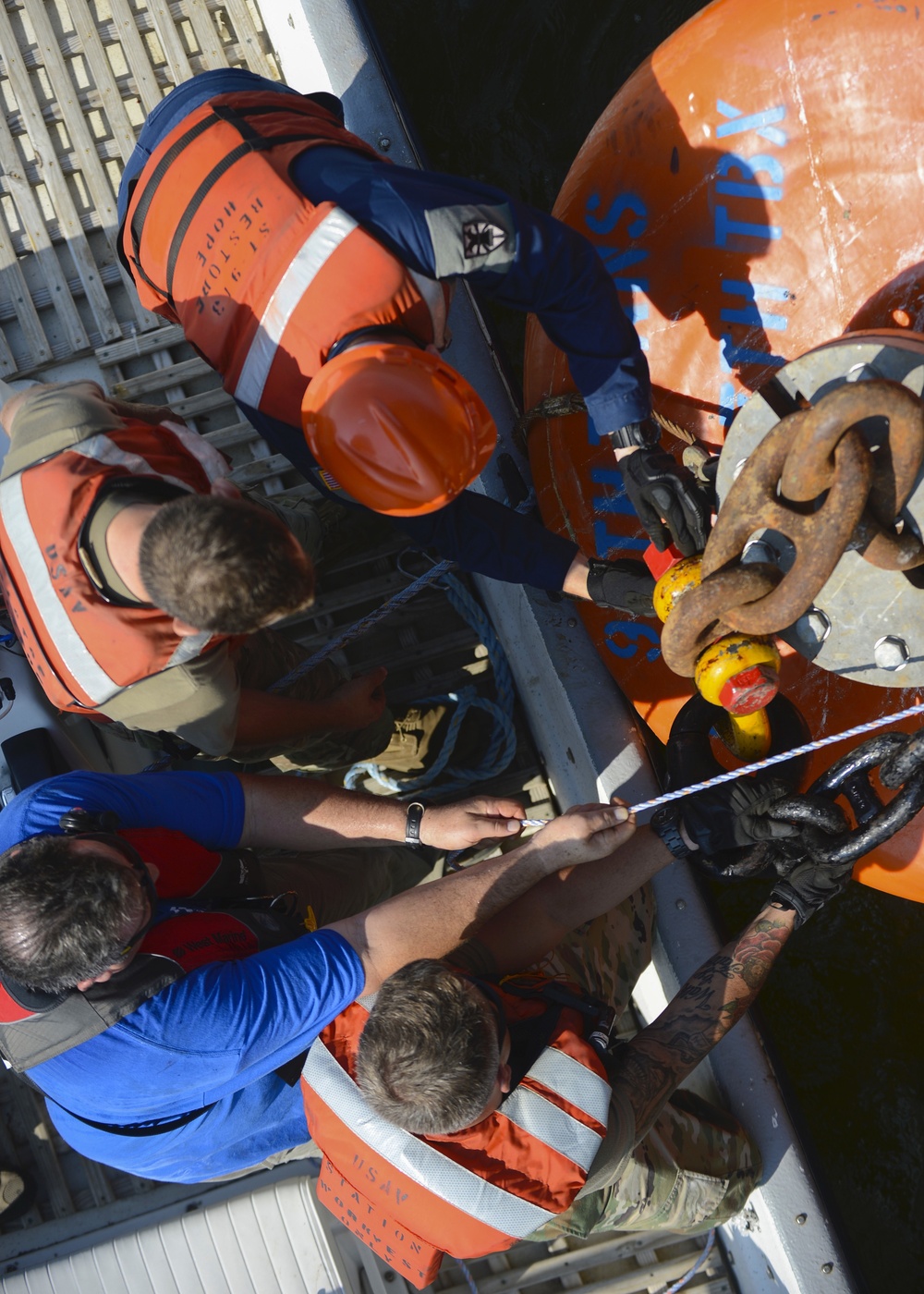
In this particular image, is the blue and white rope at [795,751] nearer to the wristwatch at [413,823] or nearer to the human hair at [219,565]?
the wristwatch at [413,823]

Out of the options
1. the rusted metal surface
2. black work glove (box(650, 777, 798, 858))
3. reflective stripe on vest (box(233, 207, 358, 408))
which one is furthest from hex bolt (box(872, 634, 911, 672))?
reflective stripe on vest (box(233, 207, 358, 408))

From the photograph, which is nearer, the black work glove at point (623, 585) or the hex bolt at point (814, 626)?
the hex bolt at point (814, 626)

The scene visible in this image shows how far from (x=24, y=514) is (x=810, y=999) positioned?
2.69 meters

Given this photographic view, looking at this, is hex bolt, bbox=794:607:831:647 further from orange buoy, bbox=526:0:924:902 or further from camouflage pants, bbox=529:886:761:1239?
camouflage pants, bbox=529:886:761:1239

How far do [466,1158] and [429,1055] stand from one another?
24cm

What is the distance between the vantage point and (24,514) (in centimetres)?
180

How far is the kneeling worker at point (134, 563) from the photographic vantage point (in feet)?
5.30

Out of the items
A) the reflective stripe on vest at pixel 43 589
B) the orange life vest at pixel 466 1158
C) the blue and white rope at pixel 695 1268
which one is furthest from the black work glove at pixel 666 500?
the blue and white rope at pixel 695 1268

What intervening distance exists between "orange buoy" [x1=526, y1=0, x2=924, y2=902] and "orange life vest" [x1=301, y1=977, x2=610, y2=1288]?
2.80 ft

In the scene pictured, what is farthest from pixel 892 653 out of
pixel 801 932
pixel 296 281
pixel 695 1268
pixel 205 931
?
pixel 695 1268

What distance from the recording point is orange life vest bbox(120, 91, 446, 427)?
1744 mm

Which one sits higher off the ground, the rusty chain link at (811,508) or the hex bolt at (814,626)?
the rusty chain link at (811,508)

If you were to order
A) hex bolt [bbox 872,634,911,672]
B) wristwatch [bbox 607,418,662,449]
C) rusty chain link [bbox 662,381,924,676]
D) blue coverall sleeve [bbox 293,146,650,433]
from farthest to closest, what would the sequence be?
wristwatch [bbox 607,418,662,449], blue coverall sleeve [bbox 293,146,650,433], hex bolt [bbox 872,634,911,672], rusty chain link [bbox 662,381,924,676]

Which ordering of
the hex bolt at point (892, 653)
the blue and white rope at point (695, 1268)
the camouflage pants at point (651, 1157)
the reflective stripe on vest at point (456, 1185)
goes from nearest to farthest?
the hex bolt at point (892, 653)
the reflective stripe on vest at point (456, 1185)
the camouflage pants at point (651, 1157)
the blue and white rope at point (695, 1268)
